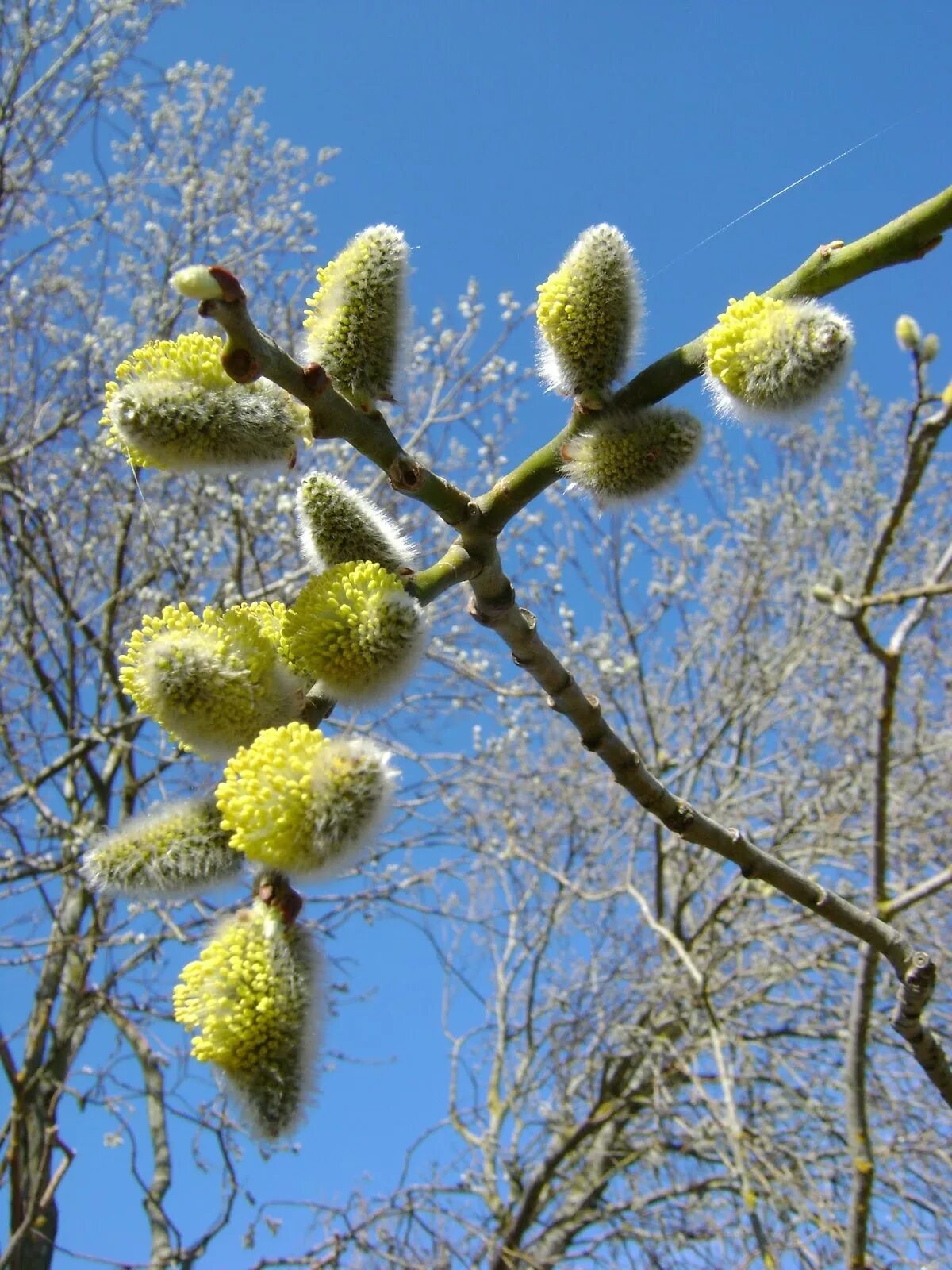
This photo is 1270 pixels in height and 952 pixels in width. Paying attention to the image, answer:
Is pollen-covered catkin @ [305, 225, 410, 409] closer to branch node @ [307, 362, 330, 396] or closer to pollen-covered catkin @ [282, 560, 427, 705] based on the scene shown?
branch node @ [307, 362, 330, 396]

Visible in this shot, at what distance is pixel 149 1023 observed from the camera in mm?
5637

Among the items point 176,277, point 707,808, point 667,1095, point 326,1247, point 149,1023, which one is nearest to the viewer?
point 176,277

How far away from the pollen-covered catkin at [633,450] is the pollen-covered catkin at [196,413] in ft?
1.19

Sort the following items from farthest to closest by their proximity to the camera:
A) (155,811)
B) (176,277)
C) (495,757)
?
1. (495,757)
2. (155,811)
3. (176,277)

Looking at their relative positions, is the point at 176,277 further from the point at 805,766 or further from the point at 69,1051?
the point at 805,766

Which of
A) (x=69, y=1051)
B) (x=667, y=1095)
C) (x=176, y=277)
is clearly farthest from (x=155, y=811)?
(x=69, y=1051)

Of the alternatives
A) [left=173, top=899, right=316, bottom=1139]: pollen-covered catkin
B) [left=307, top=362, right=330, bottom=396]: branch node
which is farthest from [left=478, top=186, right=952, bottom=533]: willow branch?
[left=173, top=899, right=316, bottom=1139]: pollen-covered catkin

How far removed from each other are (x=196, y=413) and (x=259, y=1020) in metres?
0.69

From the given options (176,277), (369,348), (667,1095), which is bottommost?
(176,277)

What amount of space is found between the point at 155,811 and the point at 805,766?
6.25 meters

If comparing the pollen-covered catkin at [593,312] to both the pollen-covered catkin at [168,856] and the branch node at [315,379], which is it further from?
the pollen-covered catkin at [168,856]

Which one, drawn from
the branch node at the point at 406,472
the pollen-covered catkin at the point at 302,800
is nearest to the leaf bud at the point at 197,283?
the branch node at the point at 406,472

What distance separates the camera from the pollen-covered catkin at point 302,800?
3.57ft

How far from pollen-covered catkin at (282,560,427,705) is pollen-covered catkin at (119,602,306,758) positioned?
4 cm
